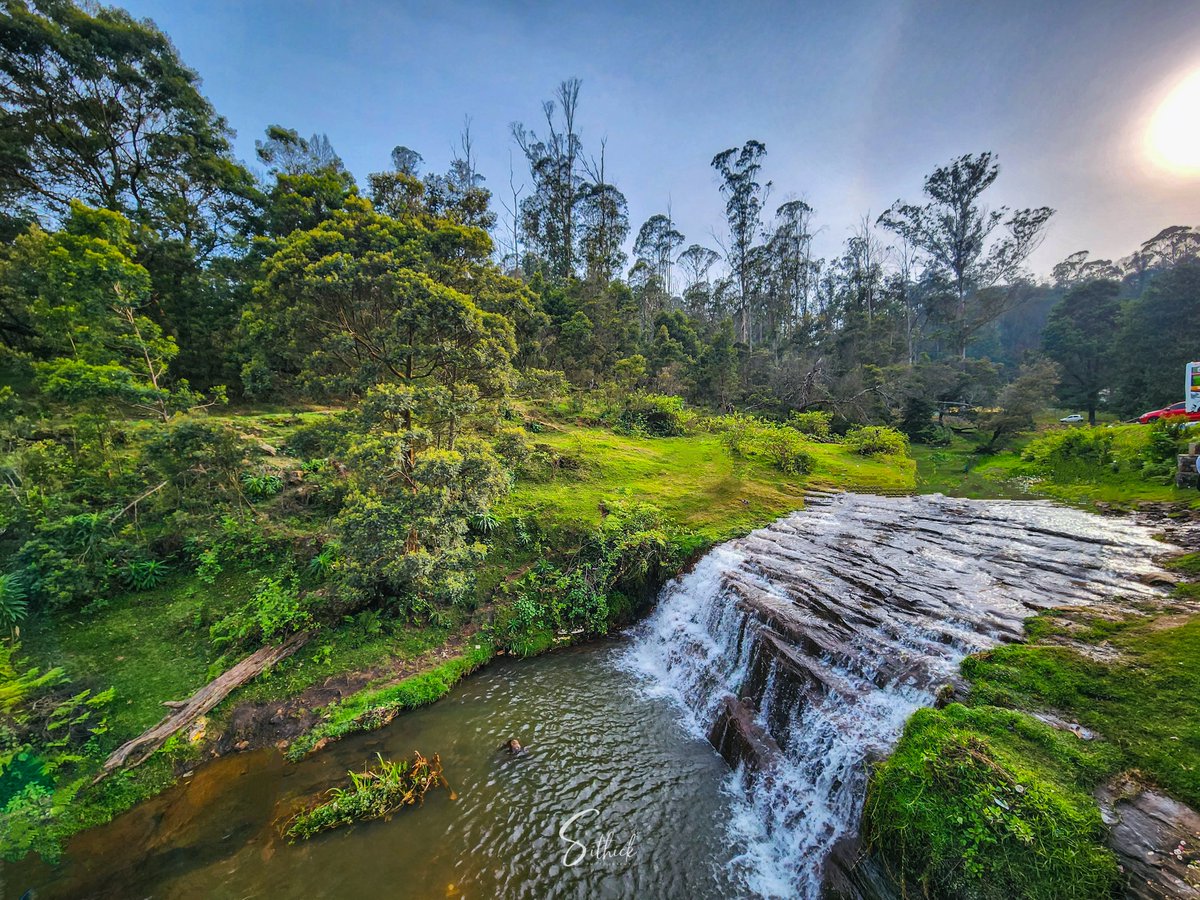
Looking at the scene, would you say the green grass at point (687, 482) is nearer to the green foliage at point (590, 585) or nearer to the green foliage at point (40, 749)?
the green foliage at point (590, 585)

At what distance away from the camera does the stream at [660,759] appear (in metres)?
4.84

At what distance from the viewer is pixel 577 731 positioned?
274 inches

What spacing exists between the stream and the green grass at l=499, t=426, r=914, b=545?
3.52 m

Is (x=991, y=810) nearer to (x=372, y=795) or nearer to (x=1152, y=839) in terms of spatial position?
(x=1152, y=839)

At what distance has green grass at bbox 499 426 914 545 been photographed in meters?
12.1

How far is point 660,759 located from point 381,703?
16.0 ft

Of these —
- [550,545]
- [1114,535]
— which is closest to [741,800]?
[550,545]

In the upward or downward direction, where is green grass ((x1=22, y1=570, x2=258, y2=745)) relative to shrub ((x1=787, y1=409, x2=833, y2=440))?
downward

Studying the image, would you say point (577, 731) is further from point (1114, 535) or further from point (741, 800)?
point (1114, 535)

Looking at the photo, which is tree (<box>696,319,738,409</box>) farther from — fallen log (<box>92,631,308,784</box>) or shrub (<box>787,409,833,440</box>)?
fallen log (<box>92,631,308,784</box>)

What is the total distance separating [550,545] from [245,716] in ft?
21.1

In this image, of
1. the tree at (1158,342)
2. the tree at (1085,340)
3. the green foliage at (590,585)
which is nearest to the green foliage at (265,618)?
the green foliage at (590,585)

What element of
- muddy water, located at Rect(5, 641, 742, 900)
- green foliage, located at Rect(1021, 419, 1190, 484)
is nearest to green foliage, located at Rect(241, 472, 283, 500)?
muddy water, located at Rect(5, 641, 742, 900)

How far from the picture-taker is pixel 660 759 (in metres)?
6.39
